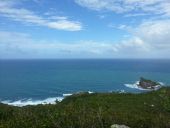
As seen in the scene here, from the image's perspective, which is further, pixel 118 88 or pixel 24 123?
pixel 118 88

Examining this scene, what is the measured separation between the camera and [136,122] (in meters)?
29.0

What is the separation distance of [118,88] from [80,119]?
338 feet

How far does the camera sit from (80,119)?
2445 cm

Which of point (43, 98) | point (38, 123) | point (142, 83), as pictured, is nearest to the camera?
point (38, 123)

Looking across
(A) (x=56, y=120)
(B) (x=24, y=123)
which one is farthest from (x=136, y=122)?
(B) (x=24, y=123)

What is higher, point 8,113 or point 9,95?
point 8,113

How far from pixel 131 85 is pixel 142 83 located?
25.4ft

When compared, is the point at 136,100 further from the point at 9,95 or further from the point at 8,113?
the point at 9,95

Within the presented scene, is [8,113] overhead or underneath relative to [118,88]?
overhead

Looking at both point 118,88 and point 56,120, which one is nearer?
point 56,120

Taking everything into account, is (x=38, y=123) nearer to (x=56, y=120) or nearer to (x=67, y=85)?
(x=56, y=120)

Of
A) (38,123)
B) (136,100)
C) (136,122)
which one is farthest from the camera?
(136,100)

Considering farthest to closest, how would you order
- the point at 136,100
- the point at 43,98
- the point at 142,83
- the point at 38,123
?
the point at 142,83
the point at 43,98
the point at 136,100
the point at 38,123

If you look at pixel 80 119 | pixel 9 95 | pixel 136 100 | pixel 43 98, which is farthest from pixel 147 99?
pixel 9 95
